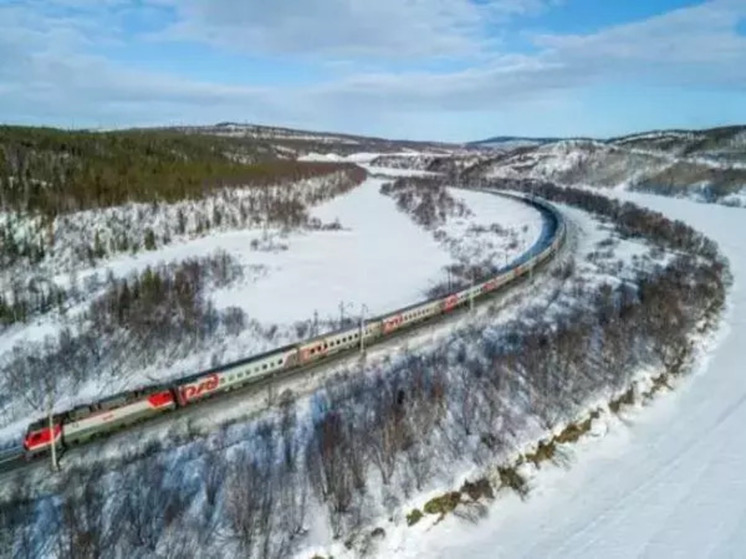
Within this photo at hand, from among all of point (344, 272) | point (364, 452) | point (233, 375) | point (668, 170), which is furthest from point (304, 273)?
point (668, 170)

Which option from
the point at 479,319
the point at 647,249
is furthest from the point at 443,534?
the point at 647,249

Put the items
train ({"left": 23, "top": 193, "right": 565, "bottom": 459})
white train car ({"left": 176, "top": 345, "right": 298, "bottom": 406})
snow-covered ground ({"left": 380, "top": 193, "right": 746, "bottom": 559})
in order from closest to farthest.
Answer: snow-covered ground ({"left": 380, "top": 193, "right": 746, "bottom": 559})
train ({"left": 23, "top": 193, "right": 565, "bottom": 459})
white train car ({"left": 176, "top": 345, "right": 298, "bottom": 406})

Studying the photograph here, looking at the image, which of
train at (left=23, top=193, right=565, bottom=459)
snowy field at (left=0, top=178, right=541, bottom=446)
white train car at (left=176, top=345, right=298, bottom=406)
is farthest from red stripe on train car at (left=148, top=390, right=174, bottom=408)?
snowy field at (left=0, top=178, right=541, bottom=446)

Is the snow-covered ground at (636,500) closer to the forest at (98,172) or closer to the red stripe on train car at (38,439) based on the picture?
the red stripe on train car at (38,439)

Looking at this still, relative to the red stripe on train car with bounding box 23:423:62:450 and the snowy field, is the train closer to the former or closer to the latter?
the red stripe on train car with bounding box 23:423:62:450

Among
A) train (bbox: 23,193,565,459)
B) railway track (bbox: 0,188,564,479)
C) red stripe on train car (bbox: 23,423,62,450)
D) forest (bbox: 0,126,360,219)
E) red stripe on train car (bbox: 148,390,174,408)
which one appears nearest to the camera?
red stripe on train car (bbox: 23,423,62,450)

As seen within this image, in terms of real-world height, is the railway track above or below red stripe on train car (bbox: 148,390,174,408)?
below

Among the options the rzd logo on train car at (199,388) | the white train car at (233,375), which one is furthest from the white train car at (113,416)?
the white train car at (233,375)
